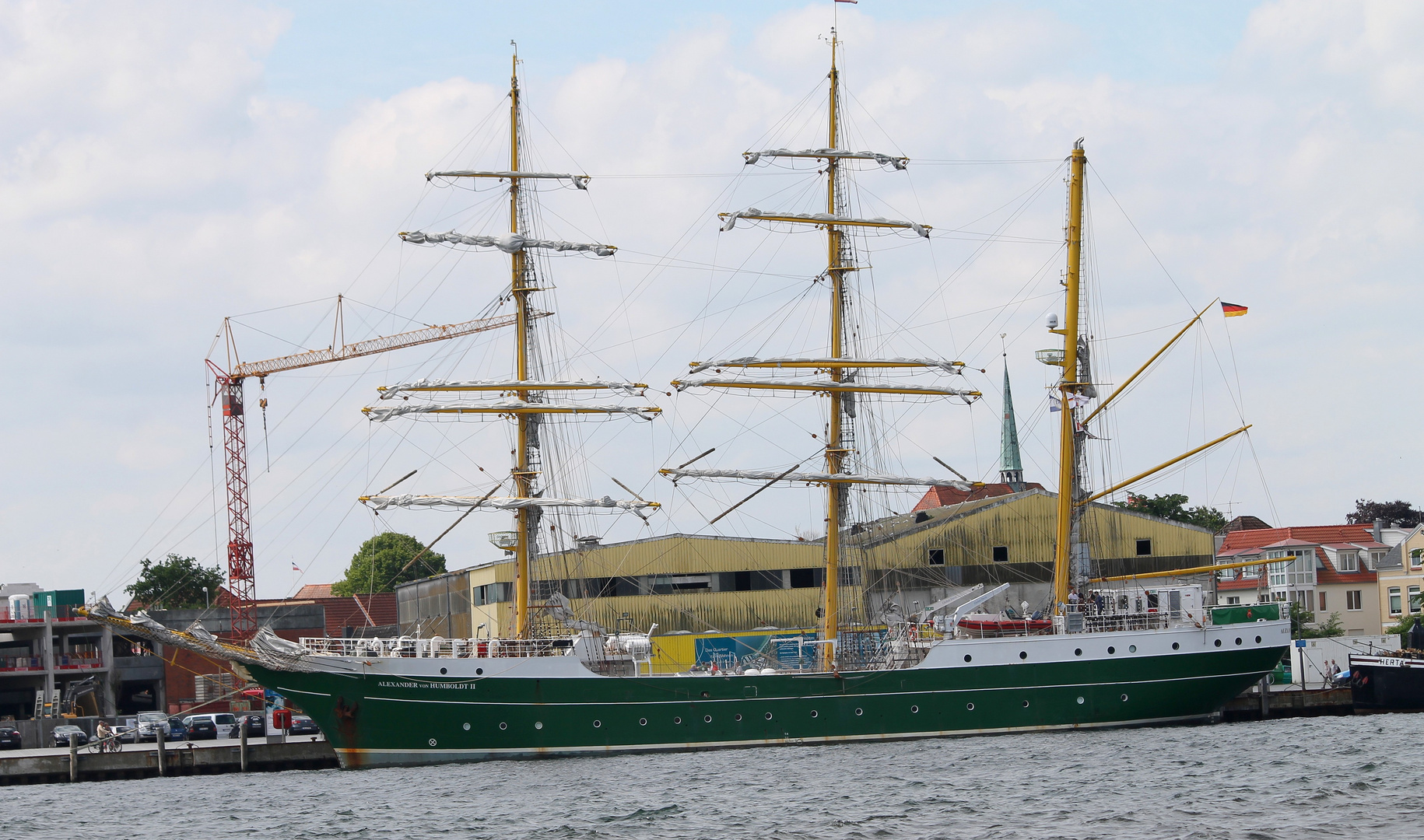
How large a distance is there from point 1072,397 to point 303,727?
29904 mm

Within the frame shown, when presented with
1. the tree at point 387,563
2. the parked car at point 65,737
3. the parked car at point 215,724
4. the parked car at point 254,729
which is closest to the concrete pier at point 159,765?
the parked car at point 65,737

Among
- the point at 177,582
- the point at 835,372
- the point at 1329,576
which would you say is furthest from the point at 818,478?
the point at 177,582

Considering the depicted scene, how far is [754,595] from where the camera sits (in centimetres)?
6022

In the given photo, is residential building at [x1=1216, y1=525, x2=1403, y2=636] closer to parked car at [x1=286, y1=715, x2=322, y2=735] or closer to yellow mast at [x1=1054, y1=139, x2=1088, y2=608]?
yellow mast at [x1=1054, y1=139, x2=1088, y2=608]

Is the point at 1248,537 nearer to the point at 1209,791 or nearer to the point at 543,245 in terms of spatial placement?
the point at 543,245

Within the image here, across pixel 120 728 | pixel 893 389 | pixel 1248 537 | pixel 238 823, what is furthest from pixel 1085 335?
pixel 1248 537

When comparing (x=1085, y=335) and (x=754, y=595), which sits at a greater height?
(x=1085, y=335)

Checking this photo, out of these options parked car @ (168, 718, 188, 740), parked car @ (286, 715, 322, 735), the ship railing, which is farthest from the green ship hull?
parked car @ (286, 715, 322, 735)

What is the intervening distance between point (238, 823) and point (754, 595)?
26.8 m

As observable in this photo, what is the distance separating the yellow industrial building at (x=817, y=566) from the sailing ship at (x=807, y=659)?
5.81 metres

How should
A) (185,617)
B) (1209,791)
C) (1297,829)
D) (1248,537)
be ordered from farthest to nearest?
(1248,537), (185,617), (1209,791), (1297,829)

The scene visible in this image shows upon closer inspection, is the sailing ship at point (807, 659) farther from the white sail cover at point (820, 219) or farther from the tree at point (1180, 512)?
the tree at point (1180, 512)

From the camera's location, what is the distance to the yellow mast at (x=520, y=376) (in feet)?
173

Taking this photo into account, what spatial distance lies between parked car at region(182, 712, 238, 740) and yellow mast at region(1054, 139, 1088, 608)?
2932cm
